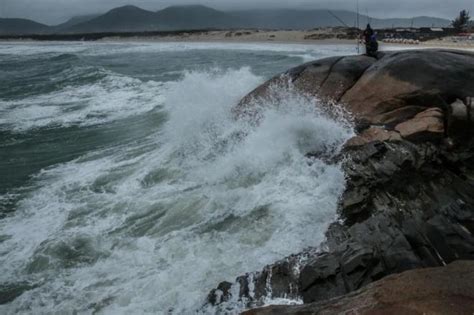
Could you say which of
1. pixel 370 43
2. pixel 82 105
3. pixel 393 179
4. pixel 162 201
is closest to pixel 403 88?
pixel 393 179

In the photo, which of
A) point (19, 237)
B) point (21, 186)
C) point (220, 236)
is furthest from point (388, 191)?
point (21, 186)

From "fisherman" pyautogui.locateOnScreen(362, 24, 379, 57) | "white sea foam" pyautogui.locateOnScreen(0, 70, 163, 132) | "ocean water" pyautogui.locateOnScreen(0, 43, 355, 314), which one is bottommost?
"ocean water" pyautogui.locateOnScreen(0, 43, 355, 314)

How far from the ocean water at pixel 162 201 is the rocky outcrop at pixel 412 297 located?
1.45m

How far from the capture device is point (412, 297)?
3521 millimetres

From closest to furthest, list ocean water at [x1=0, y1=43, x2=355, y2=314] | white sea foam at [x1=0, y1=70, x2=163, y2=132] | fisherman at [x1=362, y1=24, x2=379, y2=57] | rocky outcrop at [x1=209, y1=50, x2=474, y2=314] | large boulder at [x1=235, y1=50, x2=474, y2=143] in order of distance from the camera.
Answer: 1. rocky outcrop at [x1=209, y1=50, x2=474, y2=314]
2. ocean water at [x1=0, y1=43, x2=355, y2=314]
3. large boulder at [x1=235, y1=50, x2=474, y2=143]
4. fisherman at [x1=362, y1=24, x2=379, y2=57]
5. white sea foam at [x1=0, y1=70, x2=163, y2=132]

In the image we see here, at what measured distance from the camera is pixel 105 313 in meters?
5.12

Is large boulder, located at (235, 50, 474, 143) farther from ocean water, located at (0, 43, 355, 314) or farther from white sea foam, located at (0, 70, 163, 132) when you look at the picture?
white sea foam, located at (0, 70, 163, 132)

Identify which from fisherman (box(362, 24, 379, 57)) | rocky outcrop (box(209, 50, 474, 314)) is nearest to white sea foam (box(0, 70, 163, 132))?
fisherman (box(362, 24, 379, 57))

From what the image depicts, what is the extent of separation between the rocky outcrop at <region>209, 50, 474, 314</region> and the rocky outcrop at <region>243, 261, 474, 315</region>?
0.91m

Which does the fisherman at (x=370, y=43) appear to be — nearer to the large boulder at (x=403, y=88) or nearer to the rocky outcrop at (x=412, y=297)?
the large boulder at (x=403, y=88)

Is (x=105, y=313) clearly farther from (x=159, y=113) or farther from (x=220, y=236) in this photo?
(x=159, y=113)

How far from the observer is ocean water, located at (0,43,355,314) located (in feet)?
18.5

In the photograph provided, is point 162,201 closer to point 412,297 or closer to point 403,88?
point 403,88

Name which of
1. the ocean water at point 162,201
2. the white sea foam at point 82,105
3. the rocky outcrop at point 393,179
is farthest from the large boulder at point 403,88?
the white sea foam at point 82,105
